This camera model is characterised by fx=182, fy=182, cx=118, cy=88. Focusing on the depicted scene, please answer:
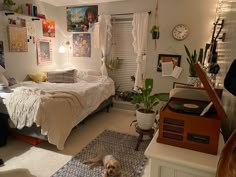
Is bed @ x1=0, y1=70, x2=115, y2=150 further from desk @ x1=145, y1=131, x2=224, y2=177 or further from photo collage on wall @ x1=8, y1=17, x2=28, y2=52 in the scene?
desk @ x1=145, y1=131, x2=224, y2=177

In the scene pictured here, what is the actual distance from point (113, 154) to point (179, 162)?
1807mm

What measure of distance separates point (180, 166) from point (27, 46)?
395 cm

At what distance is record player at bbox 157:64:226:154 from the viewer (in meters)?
0.88

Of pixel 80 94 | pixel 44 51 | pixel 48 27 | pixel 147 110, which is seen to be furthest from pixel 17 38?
pixel 147 110

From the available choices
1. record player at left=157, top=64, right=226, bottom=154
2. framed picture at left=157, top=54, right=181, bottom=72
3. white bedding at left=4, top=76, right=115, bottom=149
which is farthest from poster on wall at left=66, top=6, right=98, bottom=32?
record player at left=157, top=64, right=226, bottom=154

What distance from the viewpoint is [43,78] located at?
4.11 metres

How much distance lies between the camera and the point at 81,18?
4469 mm

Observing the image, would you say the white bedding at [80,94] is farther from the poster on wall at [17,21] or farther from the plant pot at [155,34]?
the plant pot at [155,34]

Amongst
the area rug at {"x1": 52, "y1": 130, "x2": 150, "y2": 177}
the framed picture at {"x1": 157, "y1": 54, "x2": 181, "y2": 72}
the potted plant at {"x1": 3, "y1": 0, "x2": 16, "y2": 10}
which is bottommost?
the area rug at {"x1": 52, "y1": 130, "x2": 150, "y2": 177}

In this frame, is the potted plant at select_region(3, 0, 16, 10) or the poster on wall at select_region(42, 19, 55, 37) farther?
the poster on wall at select_region(42, 19, 55, 37)

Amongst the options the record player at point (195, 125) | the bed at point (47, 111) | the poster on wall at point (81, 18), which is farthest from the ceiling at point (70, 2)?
the record player at point (195, 125)

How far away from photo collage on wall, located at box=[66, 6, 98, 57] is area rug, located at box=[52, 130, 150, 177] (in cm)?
234

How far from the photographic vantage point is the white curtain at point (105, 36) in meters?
4.20

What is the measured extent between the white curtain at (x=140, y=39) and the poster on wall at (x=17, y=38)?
2.30 m
